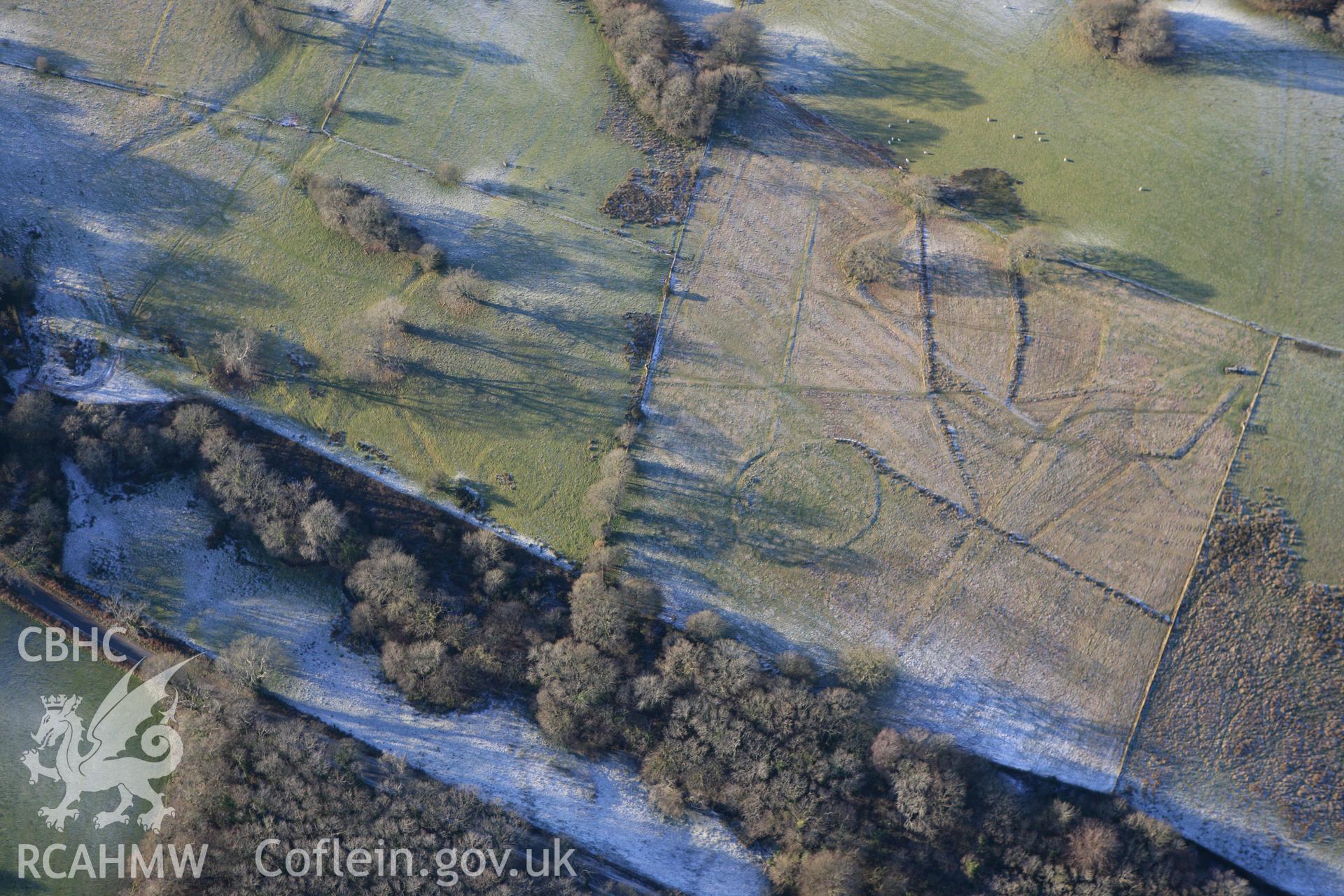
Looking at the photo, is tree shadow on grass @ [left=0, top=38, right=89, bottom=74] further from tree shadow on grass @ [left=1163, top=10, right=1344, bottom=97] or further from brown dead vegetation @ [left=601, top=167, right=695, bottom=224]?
tree shadow on grass @ [left=1163, top=10, right=1344, bottom=97]

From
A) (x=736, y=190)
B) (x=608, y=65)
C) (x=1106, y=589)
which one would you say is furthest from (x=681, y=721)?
(x=608, y=65)

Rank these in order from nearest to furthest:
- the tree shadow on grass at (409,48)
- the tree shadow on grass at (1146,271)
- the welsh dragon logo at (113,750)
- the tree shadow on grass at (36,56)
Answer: the welsh dragon logo at (113,750), the tree shadow on grass at (1146,271), the tree shadow on grass at (36,56), the tree shadow on grass at (409,48)

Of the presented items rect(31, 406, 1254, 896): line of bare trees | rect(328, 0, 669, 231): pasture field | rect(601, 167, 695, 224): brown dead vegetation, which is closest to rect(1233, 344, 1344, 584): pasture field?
rect(31, 406, 1254, 896): line of bare trees

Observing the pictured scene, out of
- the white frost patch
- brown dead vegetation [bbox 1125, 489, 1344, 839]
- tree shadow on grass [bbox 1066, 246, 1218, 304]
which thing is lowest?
the white frost patch

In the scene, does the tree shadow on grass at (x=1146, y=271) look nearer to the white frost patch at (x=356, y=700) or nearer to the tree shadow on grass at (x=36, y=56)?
the white frost patch at (x=356, y=700)

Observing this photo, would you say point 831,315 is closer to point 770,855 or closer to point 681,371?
point 681,371

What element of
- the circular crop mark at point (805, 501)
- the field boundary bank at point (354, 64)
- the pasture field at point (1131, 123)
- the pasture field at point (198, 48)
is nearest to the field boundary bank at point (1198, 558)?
the pasture field at point (1131, 123)

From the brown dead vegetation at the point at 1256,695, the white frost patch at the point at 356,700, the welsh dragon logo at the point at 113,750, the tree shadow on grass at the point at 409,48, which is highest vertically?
the tree shadow on grass at the point at 409,48
